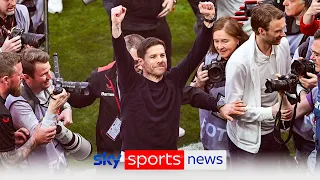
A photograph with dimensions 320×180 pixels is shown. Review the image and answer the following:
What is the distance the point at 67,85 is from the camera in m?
3.30

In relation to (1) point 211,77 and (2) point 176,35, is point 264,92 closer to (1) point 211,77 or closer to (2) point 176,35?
(1) point 211,77

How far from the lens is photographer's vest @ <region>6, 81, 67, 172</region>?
128 inches

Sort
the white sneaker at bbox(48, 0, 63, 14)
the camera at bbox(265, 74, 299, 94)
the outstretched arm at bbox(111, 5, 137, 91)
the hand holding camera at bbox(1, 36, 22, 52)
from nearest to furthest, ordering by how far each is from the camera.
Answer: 1. the outstretched arm at bbox(111, 5, 137, 91)
2. the camera at bbox(265, 74, 299, 94)
3. the hand holding camera at bbox(1, 36, 22, 52)
4. the white sneaker at bbox(48, 0, 63, 14)

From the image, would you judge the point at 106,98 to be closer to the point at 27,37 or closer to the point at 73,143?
the point at 73,143

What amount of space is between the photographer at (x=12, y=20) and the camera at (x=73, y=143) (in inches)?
14.3

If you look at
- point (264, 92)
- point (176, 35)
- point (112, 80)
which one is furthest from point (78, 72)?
point (264, 92)

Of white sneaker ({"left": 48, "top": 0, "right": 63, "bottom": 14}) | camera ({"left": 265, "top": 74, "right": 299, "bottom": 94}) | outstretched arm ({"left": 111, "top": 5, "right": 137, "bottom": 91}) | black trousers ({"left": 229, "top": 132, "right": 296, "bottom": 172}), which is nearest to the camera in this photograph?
outstretched arm ({"left": 111, "top": 5, "right": 137, "bottom": 91})

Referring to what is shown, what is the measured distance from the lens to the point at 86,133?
11.5 ft

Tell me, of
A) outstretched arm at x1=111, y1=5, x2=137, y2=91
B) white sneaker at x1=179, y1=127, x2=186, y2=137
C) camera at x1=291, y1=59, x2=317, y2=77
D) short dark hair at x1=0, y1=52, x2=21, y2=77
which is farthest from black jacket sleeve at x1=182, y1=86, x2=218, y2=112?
short dark hair at x1=0, y1=52, x2=21, y2=77

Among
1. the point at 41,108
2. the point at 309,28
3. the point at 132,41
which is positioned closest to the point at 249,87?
the point at 309,28

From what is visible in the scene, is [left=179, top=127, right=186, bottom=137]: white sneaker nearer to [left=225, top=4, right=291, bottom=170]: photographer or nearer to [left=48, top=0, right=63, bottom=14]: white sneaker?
[left=225, top=4, right=291, bottom=170]: photographer

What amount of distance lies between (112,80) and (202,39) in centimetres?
42

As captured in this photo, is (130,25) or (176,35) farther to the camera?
(176,35)

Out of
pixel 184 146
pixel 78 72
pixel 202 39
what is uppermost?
pixel 202 39
